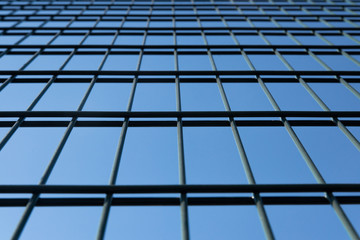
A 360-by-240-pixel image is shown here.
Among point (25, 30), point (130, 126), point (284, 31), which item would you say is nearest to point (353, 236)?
point (130, 126)

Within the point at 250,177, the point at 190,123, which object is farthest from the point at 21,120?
the point at 250,177

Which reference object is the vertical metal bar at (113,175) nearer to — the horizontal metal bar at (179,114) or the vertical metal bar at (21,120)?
the horizontal metal bar at (179,114)

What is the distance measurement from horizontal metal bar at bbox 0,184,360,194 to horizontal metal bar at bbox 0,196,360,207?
0.12 meters

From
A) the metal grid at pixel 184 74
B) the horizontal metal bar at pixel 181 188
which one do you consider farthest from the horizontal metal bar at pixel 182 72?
the horizontal metal bar at pixel 181 188

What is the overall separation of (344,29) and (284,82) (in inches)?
280

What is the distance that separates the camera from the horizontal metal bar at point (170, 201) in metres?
5.25

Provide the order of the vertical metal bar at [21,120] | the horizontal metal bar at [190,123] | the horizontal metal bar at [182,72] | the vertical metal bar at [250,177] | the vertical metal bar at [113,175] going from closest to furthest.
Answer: the vertical metal bar at [113,175]
the vertical metal bar at [250,177]
the vertical metal bar at [21,120]
the horizontal metal bar at [190,123]
the horizontal metal bar at [182,72]

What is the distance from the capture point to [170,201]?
17.6 ft

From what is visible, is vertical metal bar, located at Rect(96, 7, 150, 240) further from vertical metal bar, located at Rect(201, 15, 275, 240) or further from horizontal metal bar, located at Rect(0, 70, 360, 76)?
vertical metal bar, located at Rect(201, 15, 275, 240)

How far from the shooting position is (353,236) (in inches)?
182

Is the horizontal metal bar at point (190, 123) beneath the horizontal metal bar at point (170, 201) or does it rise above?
above

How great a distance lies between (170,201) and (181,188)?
10.4 inches

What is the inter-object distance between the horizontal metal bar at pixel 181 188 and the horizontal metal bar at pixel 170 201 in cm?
12

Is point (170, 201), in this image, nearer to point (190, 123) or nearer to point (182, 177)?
point (182, 177)
